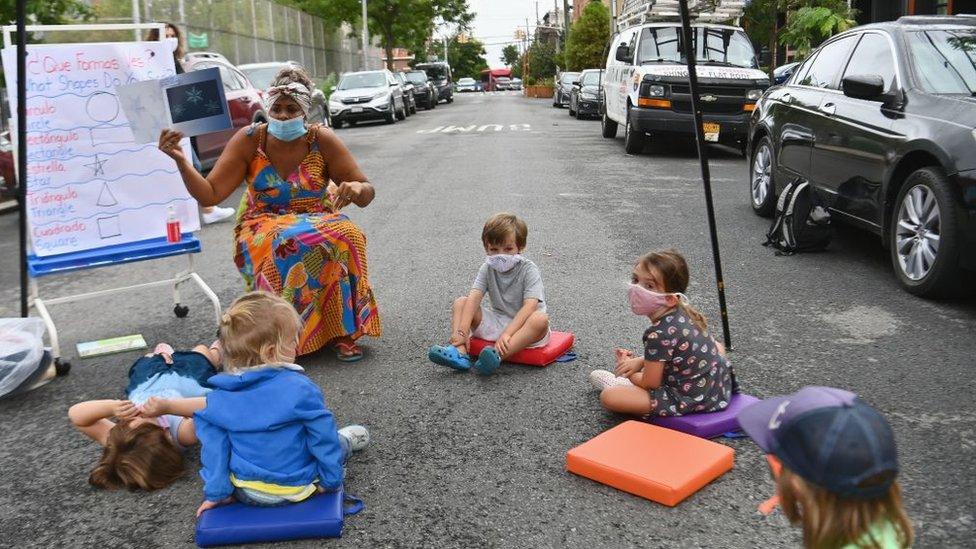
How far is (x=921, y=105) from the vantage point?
6172 millimetres

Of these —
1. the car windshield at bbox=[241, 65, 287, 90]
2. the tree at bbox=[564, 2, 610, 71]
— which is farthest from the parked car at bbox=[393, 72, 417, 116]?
the tree at bbox=[564, 2, 610, 71]

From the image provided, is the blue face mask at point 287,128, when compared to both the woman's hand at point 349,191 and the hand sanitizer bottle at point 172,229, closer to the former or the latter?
the woman's hand at point 349,191

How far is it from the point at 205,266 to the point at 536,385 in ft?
13.4

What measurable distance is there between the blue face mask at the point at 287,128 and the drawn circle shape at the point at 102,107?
→ 1350 mm

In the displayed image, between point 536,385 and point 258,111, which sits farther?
point 258,111

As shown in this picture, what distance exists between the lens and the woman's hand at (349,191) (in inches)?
190

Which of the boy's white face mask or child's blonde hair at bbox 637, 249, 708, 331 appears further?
the boy's white face mask

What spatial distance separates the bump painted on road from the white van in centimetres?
876

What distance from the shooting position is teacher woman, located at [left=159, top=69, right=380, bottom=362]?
16.1 ft

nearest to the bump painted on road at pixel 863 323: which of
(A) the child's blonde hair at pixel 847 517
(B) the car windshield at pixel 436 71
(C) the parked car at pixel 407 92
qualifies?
(A) the child's blonde hair at pixel 847 517

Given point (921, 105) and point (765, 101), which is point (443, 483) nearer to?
point (921, 105)

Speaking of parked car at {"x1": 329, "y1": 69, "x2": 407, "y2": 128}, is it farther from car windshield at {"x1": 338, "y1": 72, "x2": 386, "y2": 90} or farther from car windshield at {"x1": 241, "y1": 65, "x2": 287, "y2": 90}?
car windshield at {"x1": 241, "y1": 65, "x2": 287, "y2": 90}

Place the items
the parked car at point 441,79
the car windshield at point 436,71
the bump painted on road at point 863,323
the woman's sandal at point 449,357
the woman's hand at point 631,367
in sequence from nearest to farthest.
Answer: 1. the woman's hand at point 631,367
2. the woman's sandal at point 449,357
3. the bump painted on road at point 863,323
4. the parked car at point 441,79
5. the car windshield at point 436,71

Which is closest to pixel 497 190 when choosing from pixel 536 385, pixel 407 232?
pixel 407 232
